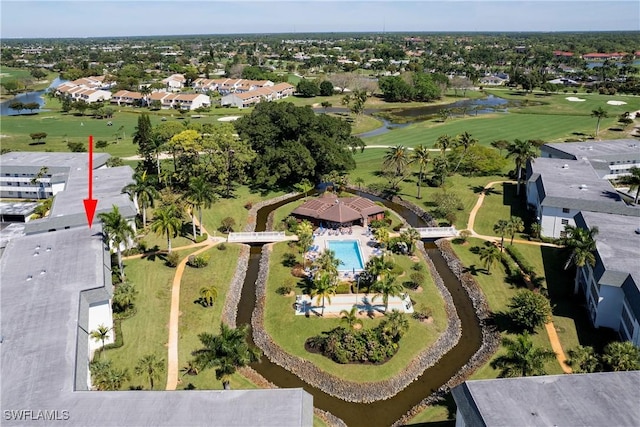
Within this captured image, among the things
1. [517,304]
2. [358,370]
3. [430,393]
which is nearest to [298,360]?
[358,370]

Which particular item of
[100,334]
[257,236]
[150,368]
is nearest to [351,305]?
[150,368]

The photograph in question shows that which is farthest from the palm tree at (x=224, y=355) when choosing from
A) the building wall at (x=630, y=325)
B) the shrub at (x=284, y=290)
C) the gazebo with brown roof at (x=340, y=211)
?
the gazebo with brown roof at (x=340, y=211)

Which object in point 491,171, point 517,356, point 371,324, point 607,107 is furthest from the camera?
point 607,107

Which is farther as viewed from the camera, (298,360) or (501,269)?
(501,269)

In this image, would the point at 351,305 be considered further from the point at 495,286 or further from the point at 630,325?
the point at 630,325

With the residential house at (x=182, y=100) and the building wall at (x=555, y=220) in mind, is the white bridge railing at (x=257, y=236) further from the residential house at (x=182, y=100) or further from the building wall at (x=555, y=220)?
the residential house at (x=182, y=100)

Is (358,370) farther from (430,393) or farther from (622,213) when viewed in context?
(622,213)
